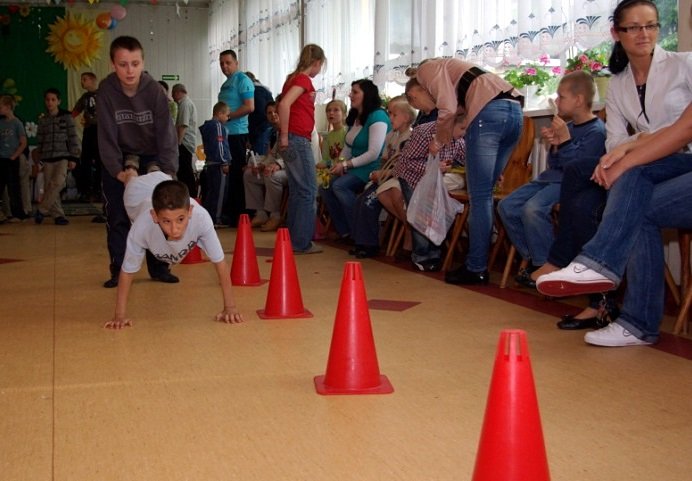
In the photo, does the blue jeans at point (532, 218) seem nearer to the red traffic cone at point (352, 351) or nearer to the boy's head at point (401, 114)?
the boy's head at point (401, 114)

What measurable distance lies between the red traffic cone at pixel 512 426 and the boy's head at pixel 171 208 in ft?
5.76

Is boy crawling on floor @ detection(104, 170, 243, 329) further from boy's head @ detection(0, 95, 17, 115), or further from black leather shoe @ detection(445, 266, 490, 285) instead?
boy's head @ detection(0, 95, 17, 115)

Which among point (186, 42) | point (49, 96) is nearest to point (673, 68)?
point (49, 96)

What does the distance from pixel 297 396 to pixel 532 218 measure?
1791 millimetres

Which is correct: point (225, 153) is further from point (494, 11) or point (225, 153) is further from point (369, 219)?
point (494, 11)

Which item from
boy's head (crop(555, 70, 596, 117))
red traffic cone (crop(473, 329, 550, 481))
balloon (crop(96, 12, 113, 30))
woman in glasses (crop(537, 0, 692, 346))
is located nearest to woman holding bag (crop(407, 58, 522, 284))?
boy's head (crop(555, 70, 596, 117))

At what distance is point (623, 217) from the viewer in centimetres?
269

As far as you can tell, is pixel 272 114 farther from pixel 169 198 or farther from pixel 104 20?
pixel 104 20

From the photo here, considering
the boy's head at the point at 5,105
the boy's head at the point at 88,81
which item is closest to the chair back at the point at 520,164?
the boy's head at the point at 5,105

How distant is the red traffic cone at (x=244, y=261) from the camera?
419cm

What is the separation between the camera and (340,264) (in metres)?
5.07

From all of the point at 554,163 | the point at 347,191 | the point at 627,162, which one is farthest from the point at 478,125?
the point at 347,191

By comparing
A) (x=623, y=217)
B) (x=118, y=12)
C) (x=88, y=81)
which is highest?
(x=118, y=12)

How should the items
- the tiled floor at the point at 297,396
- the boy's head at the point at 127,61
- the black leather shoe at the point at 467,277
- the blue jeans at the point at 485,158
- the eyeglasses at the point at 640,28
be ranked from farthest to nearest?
1. the black leather shoe at the point at 467,277
2. the blue jeans at the point at 485,158
3. the boy's head at the point at 127,61
4. the eyeglasses at the point at 640,28
5. the tiled floor at the point at 297,396
